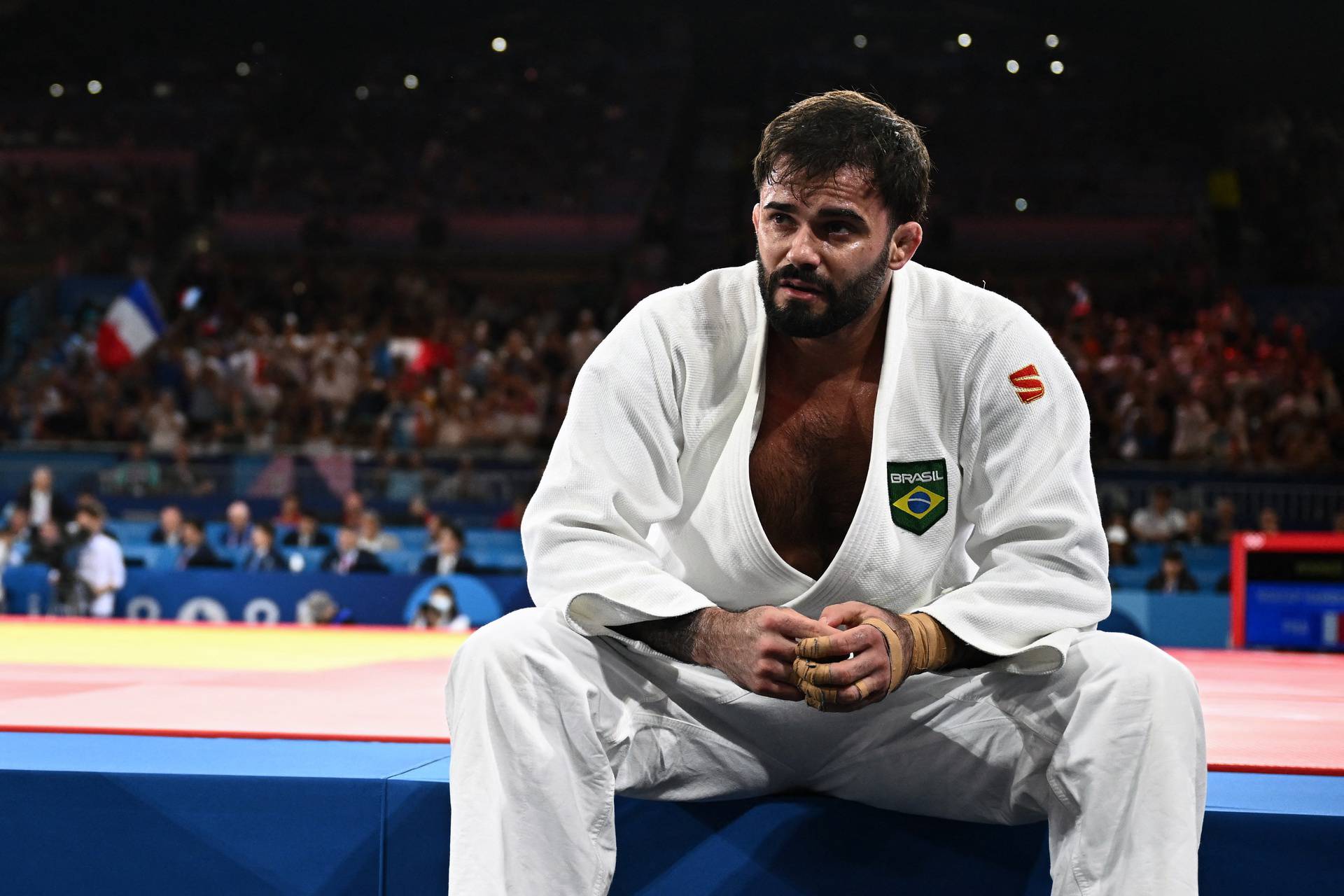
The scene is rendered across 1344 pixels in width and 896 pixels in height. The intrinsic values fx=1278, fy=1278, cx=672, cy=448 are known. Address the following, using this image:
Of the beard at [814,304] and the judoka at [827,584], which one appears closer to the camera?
the judoka at [827,584]

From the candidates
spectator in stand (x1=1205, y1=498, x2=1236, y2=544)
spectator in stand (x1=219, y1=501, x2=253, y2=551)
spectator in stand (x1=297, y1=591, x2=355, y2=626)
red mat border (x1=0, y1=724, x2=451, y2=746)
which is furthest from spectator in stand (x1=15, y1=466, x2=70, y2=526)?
spectator in stand (x1=1205, y1=498, x2=1236, y2=544)

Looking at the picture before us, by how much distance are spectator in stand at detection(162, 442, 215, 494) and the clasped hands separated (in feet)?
21.5

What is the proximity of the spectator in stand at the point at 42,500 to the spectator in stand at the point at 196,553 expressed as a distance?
767 millimetres

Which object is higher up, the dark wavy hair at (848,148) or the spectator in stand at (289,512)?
the dark wavy hair at (848,148)

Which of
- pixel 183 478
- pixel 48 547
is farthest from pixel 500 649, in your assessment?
pixel 183 478

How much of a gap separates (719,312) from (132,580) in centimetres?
567

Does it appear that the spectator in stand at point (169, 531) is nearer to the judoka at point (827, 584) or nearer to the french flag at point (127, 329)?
the french flag at point (127, 329)

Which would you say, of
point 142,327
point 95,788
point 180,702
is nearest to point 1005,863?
point 95,788

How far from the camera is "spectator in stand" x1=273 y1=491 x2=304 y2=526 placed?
7296 millimetres

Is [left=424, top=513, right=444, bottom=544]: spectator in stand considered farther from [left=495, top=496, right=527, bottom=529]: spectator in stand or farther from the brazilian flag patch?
the brazilian flag patch

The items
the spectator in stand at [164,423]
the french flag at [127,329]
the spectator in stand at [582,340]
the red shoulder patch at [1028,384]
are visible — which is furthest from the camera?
the spectator in stand at [582,340]

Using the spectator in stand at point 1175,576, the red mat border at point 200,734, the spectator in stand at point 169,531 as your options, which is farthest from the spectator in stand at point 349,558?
the red mat border at point 200,734

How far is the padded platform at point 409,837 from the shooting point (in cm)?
172

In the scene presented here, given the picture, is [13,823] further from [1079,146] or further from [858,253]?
[1079,146]
